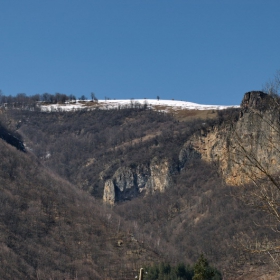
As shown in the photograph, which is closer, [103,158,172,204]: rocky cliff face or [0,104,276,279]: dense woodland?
[0,104,276,279]: dense woodland

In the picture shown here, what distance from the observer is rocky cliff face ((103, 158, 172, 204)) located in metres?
156

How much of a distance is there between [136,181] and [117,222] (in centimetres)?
4356

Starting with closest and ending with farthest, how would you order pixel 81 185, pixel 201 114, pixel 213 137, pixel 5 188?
pixel 5 188
pixel 213 137
pixel 81 185
pixel 201 114

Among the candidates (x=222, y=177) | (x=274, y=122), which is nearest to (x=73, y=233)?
(x=222, y=177)

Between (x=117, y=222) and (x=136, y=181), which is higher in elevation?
(x=136, y=181)

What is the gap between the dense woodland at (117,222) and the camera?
86.1 m

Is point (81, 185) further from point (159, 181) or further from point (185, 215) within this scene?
point (185, 215)

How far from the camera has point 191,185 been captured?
144625 millimetres

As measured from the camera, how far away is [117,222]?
118 meters

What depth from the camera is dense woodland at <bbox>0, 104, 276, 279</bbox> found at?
86.1 meters

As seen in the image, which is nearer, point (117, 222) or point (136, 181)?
point (117, 222)

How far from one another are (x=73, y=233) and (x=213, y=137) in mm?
60430

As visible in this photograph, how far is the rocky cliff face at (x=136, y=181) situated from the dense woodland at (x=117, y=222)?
264 centimetres

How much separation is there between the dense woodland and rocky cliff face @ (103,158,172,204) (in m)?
2.64
